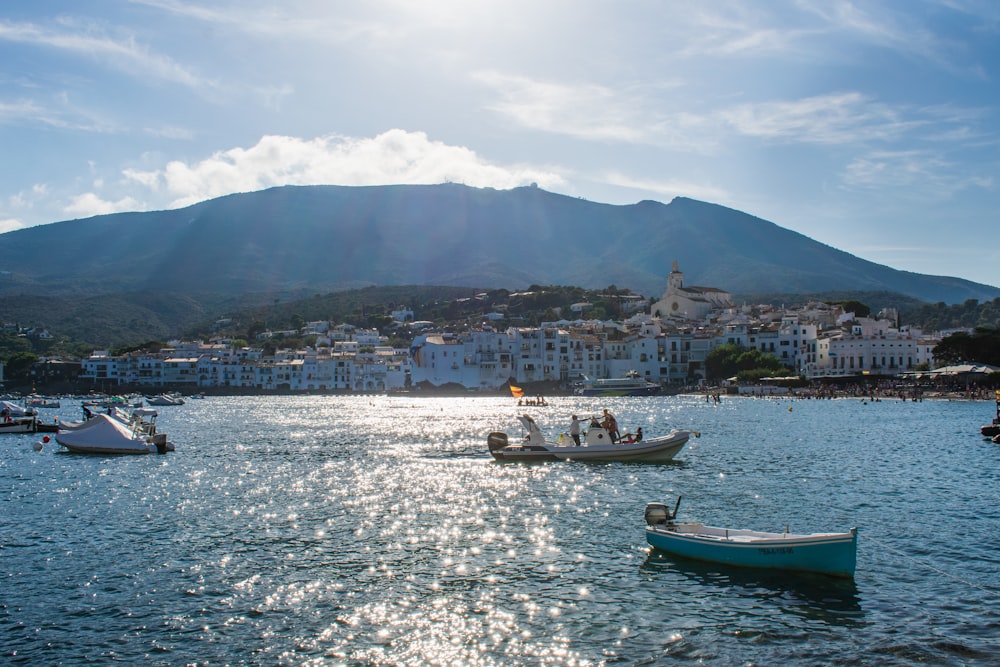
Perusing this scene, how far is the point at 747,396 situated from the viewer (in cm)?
10475

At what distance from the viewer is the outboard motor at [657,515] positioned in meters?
18.4

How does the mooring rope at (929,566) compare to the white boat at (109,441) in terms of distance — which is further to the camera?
the white boat at (109,441)

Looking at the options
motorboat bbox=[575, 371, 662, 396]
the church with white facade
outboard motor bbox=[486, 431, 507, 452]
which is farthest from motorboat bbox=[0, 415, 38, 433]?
the church with white facade

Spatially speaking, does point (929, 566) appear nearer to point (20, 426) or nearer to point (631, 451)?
point (631, 451)

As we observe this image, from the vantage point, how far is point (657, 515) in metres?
18.5

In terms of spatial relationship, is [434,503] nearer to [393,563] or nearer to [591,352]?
[393,563]

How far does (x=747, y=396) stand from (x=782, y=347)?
24269mm

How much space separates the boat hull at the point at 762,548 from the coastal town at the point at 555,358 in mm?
100474

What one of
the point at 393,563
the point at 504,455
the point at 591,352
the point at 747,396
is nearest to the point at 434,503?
the point at 393,563

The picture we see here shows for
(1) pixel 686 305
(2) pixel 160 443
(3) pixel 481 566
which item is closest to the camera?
(3) pixel 481 566

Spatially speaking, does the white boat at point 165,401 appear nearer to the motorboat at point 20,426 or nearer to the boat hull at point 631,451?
the motorboat at point 20,426

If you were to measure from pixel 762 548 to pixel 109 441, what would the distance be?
35.2 m

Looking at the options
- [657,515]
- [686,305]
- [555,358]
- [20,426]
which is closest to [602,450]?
[657,515]

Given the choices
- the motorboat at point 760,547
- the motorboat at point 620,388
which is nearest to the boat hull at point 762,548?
the motorboat at point 760,547
